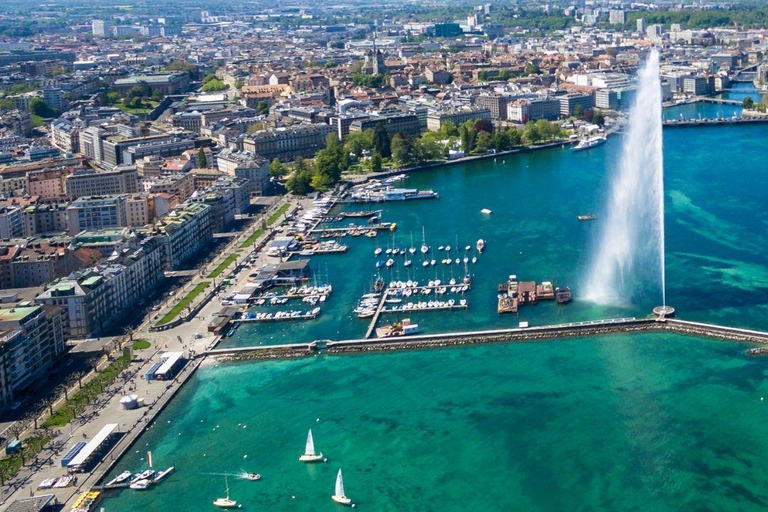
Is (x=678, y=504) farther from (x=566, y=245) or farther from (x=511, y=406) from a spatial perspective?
(x=566, y=245)

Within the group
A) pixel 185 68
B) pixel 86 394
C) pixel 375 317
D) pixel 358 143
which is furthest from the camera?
pixel 185 68

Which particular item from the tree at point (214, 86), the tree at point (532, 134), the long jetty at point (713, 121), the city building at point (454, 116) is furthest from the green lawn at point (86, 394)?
the tree at point (214, 86)

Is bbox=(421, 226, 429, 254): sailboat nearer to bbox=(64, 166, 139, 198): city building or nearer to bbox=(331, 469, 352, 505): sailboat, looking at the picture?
bbox=(64, 166, 139, 198): city building

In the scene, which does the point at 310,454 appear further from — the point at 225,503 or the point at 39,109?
the point at 39,109

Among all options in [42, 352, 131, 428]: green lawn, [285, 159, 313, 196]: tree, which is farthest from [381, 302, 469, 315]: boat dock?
[285, 159, 313, 196]: tree

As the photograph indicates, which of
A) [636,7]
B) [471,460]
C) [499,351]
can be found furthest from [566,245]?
[636,7]

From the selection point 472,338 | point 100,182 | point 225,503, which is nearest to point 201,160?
point 100,182

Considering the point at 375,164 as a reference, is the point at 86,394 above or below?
below
